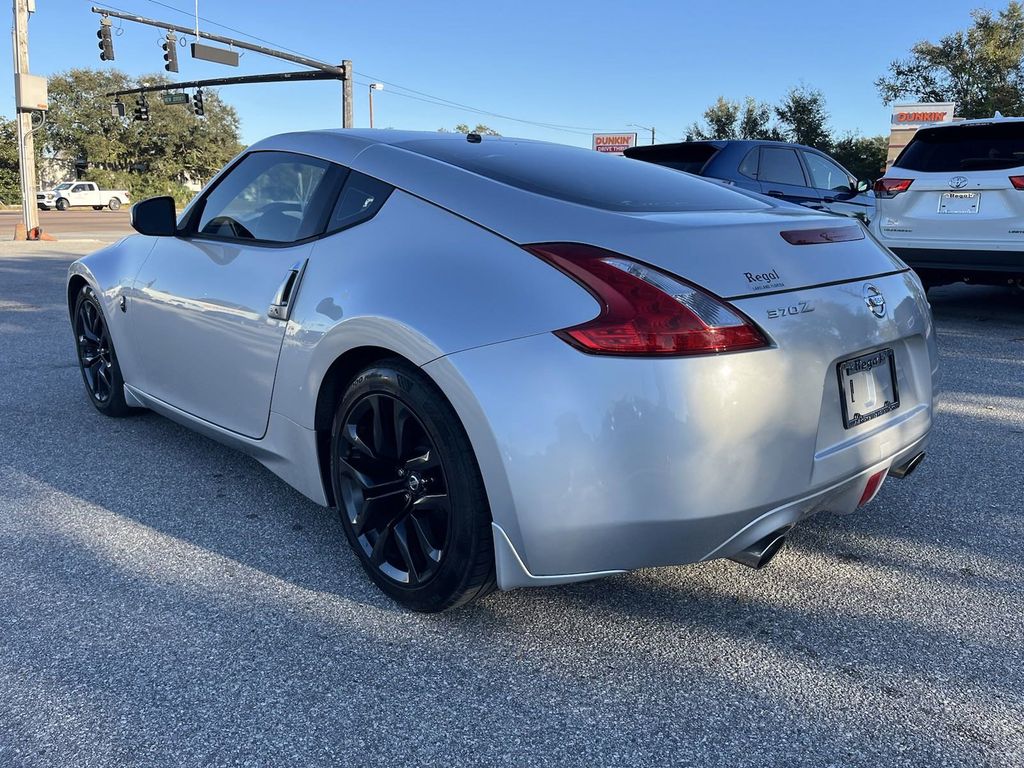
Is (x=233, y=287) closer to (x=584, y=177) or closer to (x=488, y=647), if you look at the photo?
(x=584, y=177)

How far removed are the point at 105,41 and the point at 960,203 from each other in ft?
75.2

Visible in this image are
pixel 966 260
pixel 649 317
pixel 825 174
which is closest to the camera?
pixel 649 317

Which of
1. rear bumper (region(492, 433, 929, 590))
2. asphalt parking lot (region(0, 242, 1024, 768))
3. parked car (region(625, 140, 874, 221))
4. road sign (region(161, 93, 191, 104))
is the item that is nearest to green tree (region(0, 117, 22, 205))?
road sign (region(161, 93, 191, 104))

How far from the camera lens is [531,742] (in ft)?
6.38

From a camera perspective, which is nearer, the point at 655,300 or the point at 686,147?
the point at 655,300

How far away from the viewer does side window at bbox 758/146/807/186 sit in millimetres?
8977

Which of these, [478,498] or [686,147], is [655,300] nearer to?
[478,498]

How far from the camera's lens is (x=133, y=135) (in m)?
61.6

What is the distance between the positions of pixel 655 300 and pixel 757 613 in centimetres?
107

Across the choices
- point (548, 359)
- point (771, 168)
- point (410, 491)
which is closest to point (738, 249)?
point (548, 359)

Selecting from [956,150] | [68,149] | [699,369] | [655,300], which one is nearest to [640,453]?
[699,369]

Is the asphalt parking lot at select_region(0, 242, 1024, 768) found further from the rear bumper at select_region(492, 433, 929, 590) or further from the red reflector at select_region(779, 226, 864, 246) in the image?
the red reflector at select_region(779, 226, 864, 246)

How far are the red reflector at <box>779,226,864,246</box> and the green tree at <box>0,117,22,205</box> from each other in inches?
2322

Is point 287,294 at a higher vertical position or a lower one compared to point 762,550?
higher
